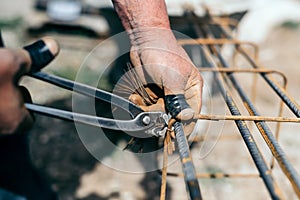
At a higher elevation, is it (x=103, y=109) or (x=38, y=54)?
(x=38, y=54)

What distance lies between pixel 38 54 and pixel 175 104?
429mm

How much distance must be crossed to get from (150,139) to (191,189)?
379mm

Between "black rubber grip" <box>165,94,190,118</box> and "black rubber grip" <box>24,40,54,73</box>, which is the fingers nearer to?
"black rubber grip" <box>24,40,54,73</box>

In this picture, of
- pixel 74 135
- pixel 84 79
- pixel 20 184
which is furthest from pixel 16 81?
pixel 84 79

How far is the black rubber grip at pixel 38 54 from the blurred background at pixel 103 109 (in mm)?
231

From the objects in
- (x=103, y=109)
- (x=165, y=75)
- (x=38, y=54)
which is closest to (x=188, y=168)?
(x=165, y=75)

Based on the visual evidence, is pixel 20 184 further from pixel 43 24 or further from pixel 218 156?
pixel 43 24

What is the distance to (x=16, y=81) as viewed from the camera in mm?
996

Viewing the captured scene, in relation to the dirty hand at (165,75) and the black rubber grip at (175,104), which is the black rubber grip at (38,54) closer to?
the dirty hand at (165,75)

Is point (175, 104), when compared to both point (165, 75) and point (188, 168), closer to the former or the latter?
point (165, 75)

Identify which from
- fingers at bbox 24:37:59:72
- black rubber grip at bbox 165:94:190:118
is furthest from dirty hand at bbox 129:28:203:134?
fingers at bbox 24:37:59:72

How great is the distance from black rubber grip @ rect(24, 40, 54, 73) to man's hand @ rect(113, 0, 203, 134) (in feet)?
0.87

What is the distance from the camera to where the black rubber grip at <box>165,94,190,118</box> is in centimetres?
109

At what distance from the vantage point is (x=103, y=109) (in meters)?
1.29
